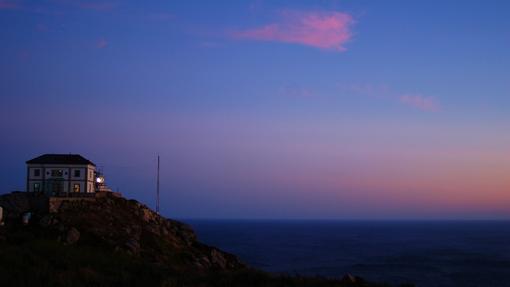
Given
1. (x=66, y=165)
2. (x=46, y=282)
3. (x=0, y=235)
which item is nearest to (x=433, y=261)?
(x=66, y=165)

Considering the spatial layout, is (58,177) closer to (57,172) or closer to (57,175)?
(57,175)

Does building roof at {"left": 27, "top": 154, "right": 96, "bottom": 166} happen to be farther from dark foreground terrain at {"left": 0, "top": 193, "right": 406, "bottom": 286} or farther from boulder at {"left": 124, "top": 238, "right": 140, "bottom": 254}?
boulder at {"left": 124, "top": 238, "right": 140, "bottom": 254}

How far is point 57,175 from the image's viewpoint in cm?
6306

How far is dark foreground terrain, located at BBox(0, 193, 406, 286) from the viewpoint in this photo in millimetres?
26952

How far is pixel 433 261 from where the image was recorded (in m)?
98.7

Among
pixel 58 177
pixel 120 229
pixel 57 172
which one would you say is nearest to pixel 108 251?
pixel 120 229

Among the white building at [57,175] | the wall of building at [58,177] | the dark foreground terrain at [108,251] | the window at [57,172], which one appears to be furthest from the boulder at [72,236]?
the window at [57,172]

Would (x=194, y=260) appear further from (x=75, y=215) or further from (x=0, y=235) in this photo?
(x=0, y=235)

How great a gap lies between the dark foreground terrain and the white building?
368cm

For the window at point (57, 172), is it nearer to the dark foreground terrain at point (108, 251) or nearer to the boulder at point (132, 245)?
the dark foreground terrain at point (108, 251)

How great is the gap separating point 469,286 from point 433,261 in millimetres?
28597

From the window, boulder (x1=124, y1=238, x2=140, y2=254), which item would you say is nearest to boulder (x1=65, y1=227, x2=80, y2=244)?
boulder (x1=124, y1=238, x2=140, y2=254)

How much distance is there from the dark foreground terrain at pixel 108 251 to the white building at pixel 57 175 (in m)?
3.68

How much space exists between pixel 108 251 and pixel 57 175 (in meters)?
21.9
